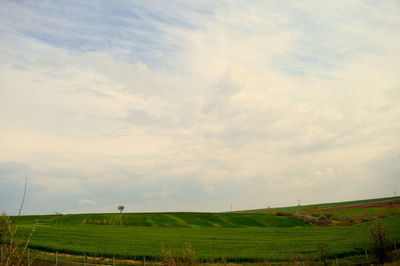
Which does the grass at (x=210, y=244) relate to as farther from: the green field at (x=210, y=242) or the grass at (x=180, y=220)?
the grass at (x=180, y=220)

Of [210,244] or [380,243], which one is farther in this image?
[210,244]

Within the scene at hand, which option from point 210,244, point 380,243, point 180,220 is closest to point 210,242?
point 210,244

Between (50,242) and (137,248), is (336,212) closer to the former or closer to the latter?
(137,248)

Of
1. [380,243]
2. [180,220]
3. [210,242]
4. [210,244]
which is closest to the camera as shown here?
[380,243]

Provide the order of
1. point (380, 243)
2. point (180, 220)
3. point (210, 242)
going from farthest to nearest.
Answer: point (180, 220) < point (210, 242) < point (380, 243)

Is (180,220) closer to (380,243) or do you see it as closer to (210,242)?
(210,242)

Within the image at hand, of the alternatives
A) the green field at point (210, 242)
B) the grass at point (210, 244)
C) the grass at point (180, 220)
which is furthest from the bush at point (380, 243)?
the grass at point (180, 220)

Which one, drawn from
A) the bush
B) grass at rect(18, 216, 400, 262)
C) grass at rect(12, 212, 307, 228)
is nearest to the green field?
grass at rect(18, 216, 400, 262)

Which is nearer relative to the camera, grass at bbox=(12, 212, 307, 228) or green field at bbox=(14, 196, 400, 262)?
green field at bbox=(14, 196, 400, 262)

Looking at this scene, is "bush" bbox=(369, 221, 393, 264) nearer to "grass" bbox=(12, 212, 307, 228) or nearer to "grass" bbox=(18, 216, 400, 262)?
"grass" bbox=(18, 216, 400, 262)

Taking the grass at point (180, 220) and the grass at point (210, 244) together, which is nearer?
the grass at point (210, 244)

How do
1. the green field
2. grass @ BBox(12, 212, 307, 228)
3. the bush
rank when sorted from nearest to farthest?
the bush, the green field, grass @ BBox(12, 212, 307, 228)

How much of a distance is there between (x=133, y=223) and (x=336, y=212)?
6301 cm

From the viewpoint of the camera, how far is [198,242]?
6047 cm
